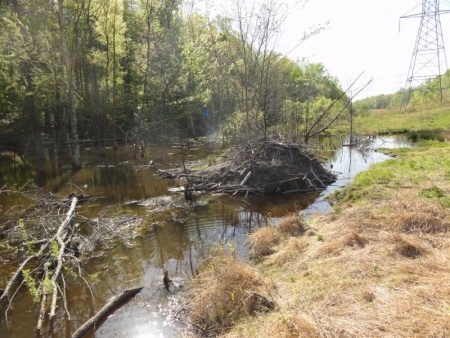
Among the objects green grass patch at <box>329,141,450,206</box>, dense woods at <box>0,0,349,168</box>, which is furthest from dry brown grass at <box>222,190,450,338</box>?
dense woods at <box>0,0,349,168</box>

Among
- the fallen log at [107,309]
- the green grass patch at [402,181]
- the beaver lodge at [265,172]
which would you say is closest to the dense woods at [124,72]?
the beaver lodge at [265,172]

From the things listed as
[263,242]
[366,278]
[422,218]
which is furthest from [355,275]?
[422,218]

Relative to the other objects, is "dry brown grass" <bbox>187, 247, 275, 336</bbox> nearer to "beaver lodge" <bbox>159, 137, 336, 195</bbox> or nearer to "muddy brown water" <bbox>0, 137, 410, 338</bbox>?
"muddy brown water" <bbox>0, 137, 410, 338</bbox>

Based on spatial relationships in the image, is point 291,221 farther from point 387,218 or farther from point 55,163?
point 55,163

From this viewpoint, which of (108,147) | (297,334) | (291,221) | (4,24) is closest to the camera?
(297,334)

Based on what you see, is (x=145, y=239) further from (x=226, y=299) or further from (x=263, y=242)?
(x=226, y=299)

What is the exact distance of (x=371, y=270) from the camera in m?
5.02

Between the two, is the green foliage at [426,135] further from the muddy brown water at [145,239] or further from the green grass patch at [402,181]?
the green grass patch at [402,181]

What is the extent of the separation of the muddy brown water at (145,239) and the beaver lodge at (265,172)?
2.02ft

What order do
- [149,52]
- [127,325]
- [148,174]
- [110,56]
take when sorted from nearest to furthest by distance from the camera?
[127,325]
[148,174]
[149,52]
[110,56]

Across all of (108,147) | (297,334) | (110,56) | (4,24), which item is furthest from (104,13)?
(297,334)

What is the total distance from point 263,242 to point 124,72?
69.3 ft

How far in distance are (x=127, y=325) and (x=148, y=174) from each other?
1234 centimetres

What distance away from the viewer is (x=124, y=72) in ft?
79.9
